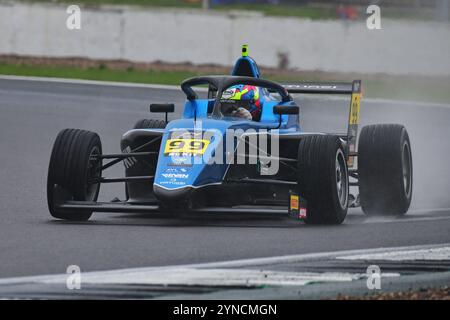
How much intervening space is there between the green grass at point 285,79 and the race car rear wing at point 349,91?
10.6m

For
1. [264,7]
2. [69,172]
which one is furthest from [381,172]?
[264,7]

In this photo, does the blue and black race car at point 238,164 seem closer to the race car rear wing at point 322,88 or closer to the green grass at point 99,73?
the race car rear wing at point 322,88

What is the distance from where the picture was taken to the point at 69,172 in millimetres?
10742

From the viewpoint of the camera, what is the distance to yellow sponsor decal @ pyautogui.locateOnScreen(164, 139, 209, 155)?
10.3 m

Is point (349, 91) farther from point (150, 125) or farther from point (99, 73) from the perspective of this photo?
point (99, 73)

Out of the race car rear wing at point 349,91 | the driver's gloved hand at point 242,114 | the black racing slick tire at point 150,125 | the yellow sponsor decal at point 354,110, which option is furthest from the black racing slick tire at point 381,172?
the black racing slick tire at point 150,125

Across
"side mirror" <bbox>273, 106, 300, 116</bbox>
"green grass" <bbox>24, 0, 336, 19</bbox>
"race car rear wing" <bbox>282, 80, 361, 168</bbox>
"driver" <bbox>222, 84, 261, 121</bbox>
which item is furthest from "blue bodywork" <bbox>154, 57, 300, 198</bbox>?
"green grass" <bbox>24, 0, 336, 19</bbox>

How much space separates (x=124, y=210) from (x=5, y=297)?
329 centimetres

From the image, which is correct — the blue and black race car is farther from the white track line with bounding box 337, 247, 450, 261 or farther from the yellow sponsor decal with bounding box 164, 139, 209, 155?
the white track line with bounding box 337, 247, 450, 261

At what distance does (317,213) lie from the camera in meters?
10.4

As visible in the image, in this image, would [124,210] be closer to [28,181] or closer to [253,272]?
[253,272]

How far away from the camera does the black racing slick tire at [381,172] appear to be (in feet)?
36.6

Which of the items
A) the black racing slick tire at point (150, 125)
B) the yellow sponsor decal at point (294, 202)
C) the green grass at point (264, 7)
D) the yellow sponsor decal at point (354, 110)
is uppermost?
the green grass at point (264, 7)

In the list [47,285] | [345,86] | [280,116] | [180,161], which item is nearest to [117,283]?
[47,285]
